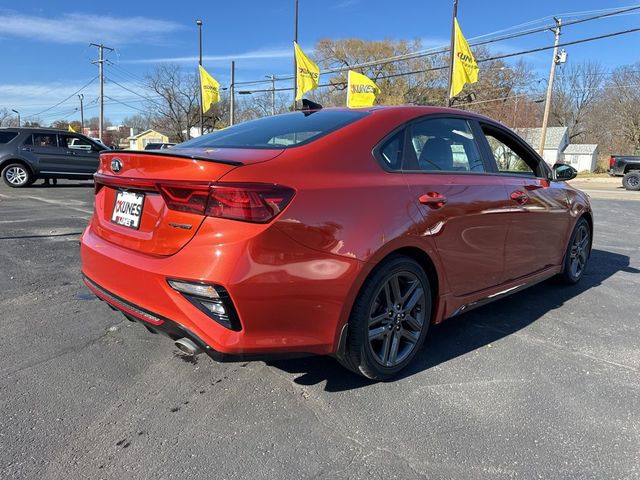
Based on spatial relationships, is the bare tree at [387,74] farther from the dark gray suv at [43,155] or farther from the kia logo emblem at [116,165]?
the kia logo emblem at [116,165]

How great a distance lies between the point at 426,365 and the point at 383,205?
117 cm

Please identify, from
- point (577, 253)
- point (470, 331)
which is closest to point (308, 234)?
point (470, 331)

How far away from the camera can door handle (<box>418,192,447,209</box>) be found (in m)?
2.89

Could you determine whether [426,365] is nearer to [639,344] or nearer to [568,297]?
[639,344]

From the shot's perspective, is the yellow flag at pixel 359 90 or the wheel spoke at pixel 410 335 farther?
the yellow flag at pixel 359 90

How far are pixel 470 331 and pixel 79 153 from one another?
14.6m

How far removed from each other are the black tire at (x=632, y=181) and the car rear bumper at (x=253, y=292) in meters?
23.4

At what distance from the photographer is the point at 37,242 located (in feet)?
20.8

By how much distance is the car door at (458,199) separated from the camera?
9.75 ft

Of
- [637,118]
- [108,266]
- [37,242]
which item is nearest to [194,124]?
[637,118]

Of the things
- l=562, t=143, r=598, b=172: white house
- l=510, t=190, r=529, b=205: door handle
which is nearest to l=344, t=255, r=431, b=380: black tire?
l=510, t=190, r=529, b=205: door handle

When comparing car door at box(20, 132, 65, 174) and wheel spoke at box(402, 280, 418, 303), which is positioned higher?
car door at box(20, 132, 65, 174)

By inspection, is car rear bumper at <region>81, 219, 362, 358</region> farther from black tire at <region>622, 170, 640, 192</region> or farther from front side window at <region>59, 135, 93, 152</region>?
black tire at <region>622, 170, 640, 192</region>

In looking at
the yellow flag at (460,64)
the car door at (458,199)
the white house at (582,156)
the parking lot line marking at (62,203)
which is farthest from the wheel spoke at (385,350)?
the white house at (582,156)
